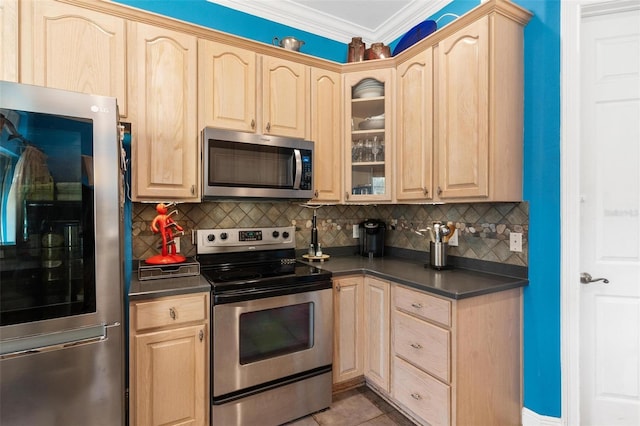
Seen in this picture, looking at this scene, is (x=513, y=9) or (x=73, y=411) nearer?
(x=73, y=411)

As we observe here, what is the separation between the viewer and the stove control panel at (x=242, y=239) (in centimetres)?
216

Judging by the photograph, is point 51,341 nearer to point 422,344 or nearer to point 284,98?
point 422,344

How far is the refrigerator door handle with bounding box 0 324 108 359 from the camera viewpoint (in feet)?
3.70

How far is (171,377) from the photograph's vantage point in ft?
5.25

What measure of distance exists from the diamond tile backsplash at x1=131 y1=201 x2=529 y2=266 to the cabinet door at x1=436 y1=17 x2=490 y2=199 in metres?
0.33

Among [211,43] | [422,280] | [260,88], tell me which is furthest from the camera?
[260,88]

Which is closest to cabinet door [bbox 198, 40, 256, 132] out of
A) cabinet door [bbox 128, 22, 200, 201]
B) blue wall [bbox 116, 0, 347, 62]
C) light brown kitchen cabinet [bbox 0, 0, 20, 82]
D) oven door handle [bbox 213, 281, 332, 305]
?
cabinet door [bbox 128, 22, 200, 201]

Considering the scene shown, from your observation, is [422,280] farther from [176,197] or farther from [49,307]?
[49,307]

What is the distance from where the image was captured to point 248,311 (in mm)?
1748

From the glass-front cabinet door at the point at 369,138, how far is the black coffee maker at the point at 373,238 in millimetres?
313

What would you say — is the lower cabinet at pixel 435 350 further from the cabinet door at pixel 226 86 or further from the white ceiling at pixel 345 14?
the white ceiling at pixel 345 14

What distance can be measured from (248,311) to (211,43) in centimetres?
168
